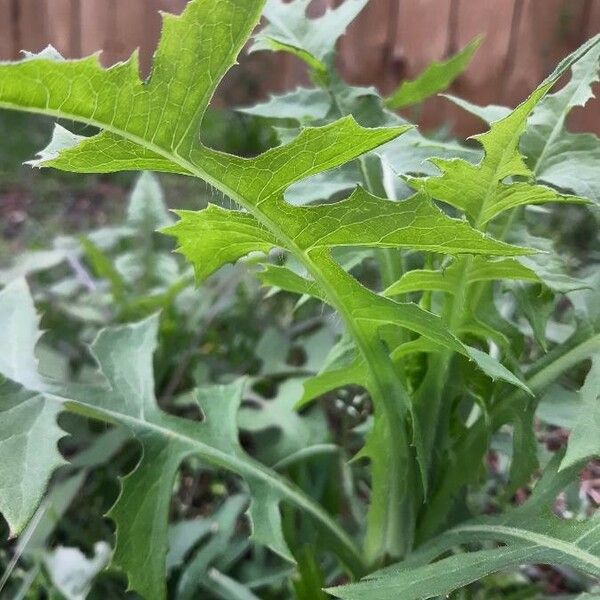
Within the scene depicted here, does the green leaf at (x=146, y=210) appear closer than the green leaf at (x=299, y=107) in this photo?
No

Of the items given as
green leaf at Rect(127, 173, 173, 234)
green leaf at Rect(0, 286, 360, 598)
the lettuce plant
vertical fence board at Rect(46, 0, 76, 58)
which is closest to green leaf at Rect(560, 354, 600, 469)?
the lettuce plant

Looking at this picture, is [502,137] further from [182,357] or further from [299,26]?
[182,357]

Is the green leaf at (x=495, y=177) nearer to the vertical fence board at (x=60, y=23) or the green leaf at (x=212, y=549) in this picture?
the green leaf at (x=212, y=549)

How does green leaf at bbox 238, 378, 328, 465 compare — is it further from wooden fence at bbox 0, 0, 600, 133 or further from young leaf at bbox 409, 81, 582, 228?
wooden fence at bbox 0, 0, 600, 133

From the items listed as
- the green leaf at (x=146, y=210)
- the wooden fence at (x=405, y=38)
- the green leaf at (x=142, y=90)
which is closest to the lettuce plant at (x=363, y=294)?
the green leaf at (x=142, y=90)

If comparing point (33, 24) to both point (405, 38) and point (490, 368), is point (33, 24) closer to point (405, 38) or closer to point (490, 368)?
point (405, 38)

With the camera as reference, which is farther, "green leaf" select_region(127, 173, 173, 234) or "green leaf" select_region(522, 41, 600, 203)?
"green leaf" select_region(127, 173, 173, 234)

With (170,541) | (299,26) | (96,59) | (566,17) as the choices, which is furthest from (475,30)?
→ (96,59)
